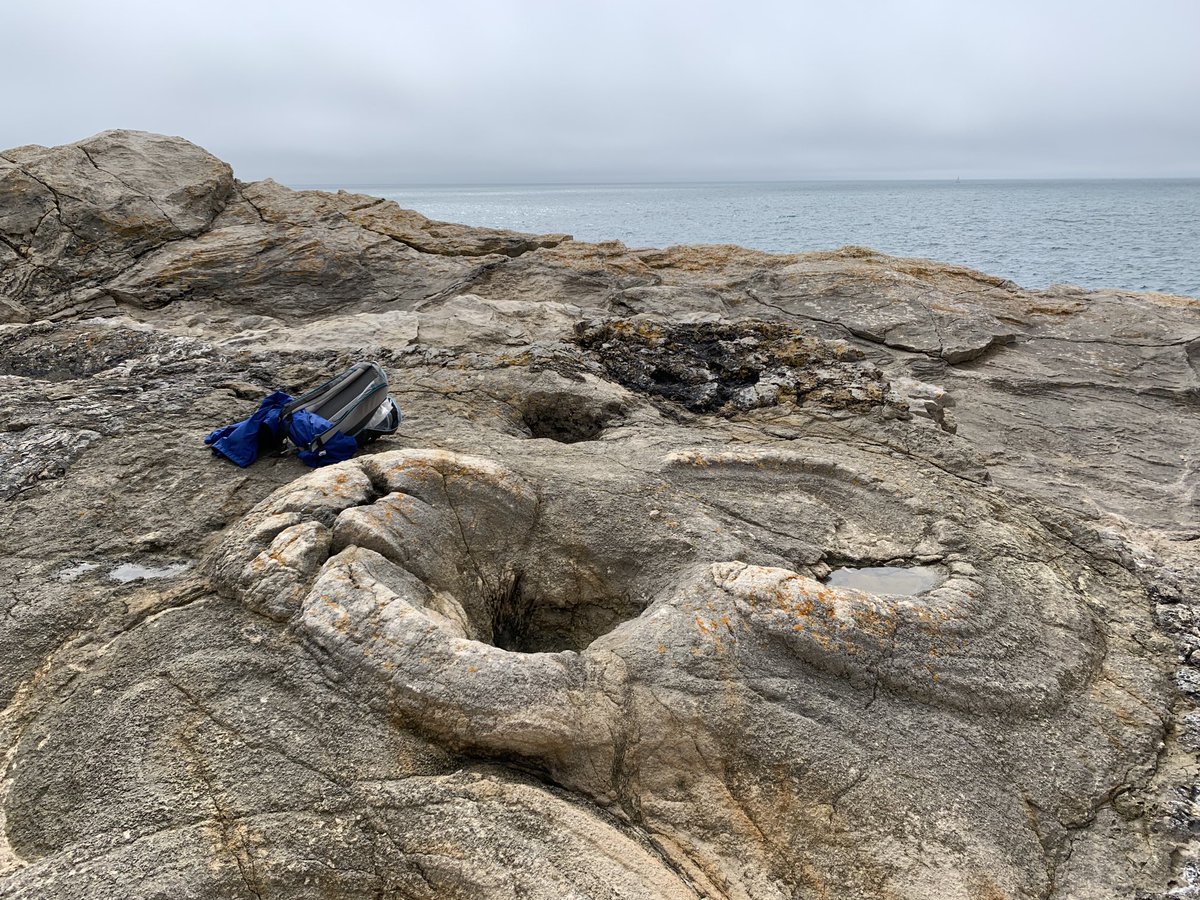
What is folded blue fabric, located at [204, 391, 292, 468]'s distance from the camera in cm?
724

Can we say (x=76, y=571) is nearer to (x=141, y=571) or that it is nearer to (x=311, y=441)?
(x=141, y=571)

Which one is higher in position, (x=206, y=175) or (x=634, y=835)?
(x=206, y=175)

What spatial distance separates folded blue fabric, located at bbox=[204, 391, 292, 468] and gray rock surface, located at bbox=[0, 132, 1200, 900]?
16 cm

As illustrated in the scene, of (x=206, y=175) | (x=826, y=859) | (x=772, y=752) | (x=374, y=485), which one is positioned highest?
(x=206, y=175)

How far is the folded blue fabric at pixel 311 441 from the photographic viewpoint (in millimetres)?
7141

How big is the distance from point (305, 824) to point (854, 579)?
4281 mm

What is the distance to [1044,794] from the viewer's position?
189 inches

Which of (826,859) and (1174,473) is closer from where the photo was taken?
(826,859)

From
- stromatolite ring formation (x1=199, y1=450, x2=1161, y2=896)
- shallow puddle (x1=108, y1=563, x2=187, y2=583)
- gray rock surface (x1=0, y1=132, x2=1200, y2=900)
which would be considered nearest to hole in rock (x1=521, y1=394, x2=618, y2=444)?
gray rock surface (x1=0, y1=132, x2=1200, y2=900)

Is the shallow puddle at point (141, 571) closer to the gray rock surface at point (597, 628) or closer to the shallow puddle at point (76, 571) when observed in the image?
the gray rock surface at point (597, 628)

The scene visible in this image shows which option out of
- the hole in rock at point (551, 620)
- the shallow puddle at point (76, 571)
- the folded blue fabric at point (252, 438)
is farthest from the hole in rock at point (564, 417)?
the shallow puddle at point (76, 571)

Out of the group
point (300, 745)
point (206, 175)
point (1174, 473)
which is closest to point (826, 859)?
point (300, 745)

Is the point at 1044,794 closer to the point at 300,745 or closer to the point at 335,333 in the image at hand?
the point at 300,745

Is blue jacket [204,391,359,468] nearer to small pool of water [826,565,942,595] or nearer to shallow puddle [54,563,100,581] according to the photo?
shallow puddle [54,563,100,581]
